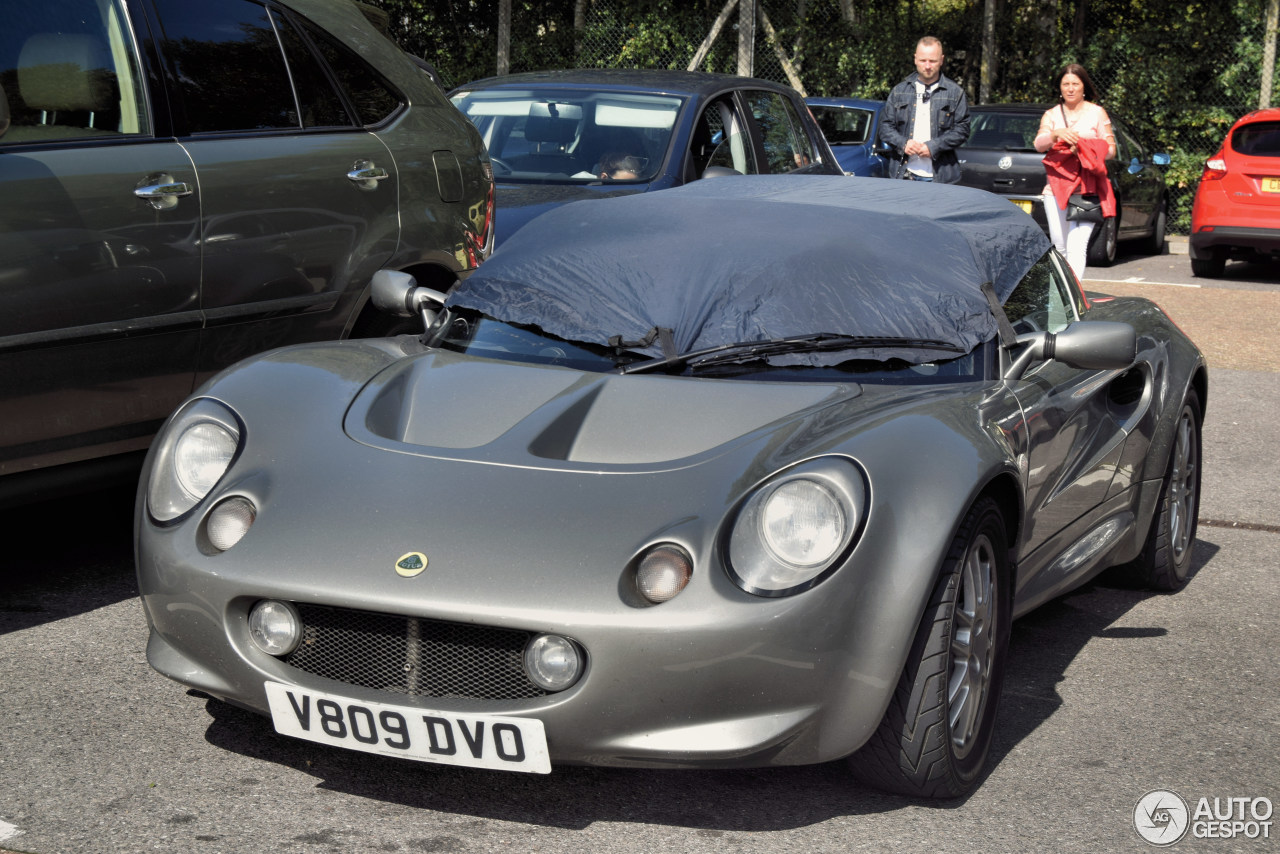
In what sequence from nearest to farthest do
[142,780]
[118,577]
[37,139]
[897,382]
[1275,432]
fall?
[142,780] < [897,382] < [37,139] < [118,577] < [1275,432]

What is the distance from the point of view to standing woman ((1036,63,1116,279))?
9180mm

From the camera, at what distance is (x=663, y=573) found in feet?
9.43

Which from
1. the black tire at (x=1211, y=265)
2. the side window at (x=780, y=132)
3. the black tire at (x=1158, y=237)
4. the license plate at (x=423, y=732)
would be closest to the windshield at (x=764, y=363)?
the license plate at (x=423, y=732)

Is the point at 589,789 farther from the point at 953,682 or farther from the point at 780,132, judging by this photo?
the point at 780,132

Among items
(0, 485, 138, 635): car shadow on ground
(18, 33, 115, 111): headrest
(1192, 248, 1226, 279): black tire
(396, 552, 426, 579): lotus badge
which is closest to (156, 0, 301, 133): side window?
(18, 33, 115, 111): headrest

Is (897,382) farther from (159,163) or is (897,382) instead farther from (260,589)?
(159,163)

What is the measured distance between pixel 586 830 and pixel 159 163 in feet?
8.53

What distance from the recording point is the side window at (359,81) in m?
5.35

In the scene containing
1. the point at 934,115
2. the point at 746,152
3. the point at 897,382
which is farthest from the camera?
the point at 934,115

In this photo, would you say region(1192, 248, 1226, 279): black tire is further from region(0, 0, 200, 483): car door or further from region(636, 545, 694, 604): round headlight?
region(636, 545, 694, 604): round headlight

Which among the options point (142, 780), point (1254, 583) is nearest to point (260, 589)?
point (142, 780)

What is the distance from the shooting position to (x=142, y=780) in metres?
3.23

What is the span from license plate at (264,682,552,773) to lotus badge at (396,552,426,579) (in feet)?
0.84

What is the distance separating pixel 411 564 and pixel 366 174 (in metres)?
2.62
